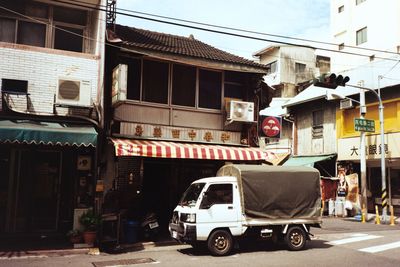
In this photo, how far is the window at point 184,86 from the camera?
54.3 ft

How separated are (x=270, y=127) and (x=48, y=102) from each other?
8.71 m

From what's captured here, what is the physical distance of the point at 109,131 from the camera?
1490 cm

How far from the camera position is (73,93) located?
13539 millimetres

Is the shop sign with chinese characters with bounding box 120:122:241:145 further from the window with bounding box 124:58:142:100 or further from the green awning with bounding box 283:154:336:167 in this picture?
the green awning with bounding box 283:154:336:167

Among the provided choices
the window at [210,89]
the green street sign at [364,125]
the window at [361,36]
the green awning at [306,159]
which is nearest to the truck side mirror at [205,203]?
the window at [210,89]

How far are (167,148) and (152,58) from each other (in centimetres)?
360

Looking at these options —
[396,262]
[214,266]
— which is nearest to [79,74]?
[214,266]

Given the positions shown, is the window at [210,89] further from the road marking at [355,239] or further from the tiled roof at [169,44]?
the road marking at [355,239]

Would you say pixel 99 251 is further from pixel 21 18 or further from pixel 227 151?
pixel 21 18

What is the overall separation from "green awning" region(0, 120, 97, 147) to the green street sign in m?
14.0

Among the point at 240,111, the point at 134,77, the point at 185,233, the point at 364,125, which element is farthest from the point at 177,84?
the point at 364,125

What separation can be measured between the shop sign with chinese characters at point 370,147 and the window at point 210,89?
33.9 feet

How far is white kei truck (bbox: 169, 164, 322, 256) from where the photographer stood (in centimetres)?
1197

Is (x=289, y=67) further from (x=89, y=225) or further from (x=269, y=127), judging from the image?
(x=89, y=225)
